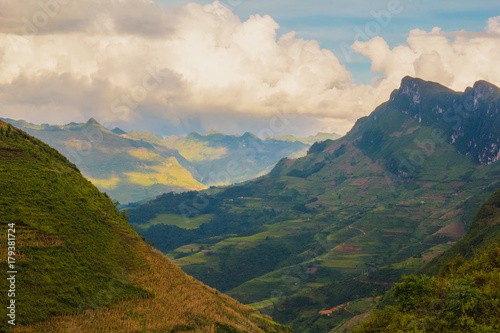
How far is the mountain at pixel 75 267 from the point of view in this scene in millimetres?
45588

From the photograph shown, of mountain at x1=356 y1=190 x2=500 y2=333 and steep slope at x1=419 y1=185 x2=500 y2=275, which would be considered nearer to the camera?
mountain at x1=356 y1=190 x2=500 y2=333

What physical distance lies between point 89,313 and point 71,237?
40.7 feet

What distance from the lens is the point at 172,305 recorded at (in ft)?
188

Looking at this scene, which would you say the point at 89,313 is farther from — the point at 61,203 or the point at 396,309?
the point at 396,309

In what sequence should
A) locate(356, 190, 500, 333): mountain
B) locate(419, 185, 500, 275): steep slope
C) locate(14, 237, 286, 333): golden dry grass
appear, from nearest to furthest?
locate(356, 190, 500, 333): mountain
locate(14, 237, 286, 333): golden dry grass
locate(419, 185, 500, 275): steep slope

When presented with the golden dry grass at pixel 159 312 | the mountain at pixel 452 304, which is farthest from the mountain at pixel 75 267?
the mountain at pixel 452 304

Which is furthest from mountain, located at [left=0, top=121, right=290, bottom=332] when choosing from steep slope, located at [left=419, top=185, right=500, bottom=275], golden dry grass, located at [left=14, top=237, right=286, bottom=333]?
steep slope, located at [left=419, top=185, right=500, bottom=275]

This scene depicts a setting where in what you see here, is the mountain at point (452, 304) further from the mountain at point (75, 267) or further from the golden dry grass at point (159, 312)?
the mountain at point (75, 267)

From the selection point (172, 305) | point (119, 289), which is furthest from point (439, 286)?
point (119, 289)

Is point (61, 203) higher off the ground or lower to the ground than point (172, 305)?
higher

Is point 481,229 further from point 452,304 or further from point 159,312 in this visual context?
point 159,312

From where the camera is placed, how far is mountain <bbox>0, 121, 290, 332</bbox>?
45588mm

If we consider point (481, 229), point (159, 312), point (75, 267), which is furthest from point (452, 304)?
point (481, 229)

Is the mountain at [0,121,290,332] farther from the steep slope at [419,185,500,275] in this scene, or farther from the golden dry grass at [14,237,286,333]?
the steep slope at [419,185,500,275]
